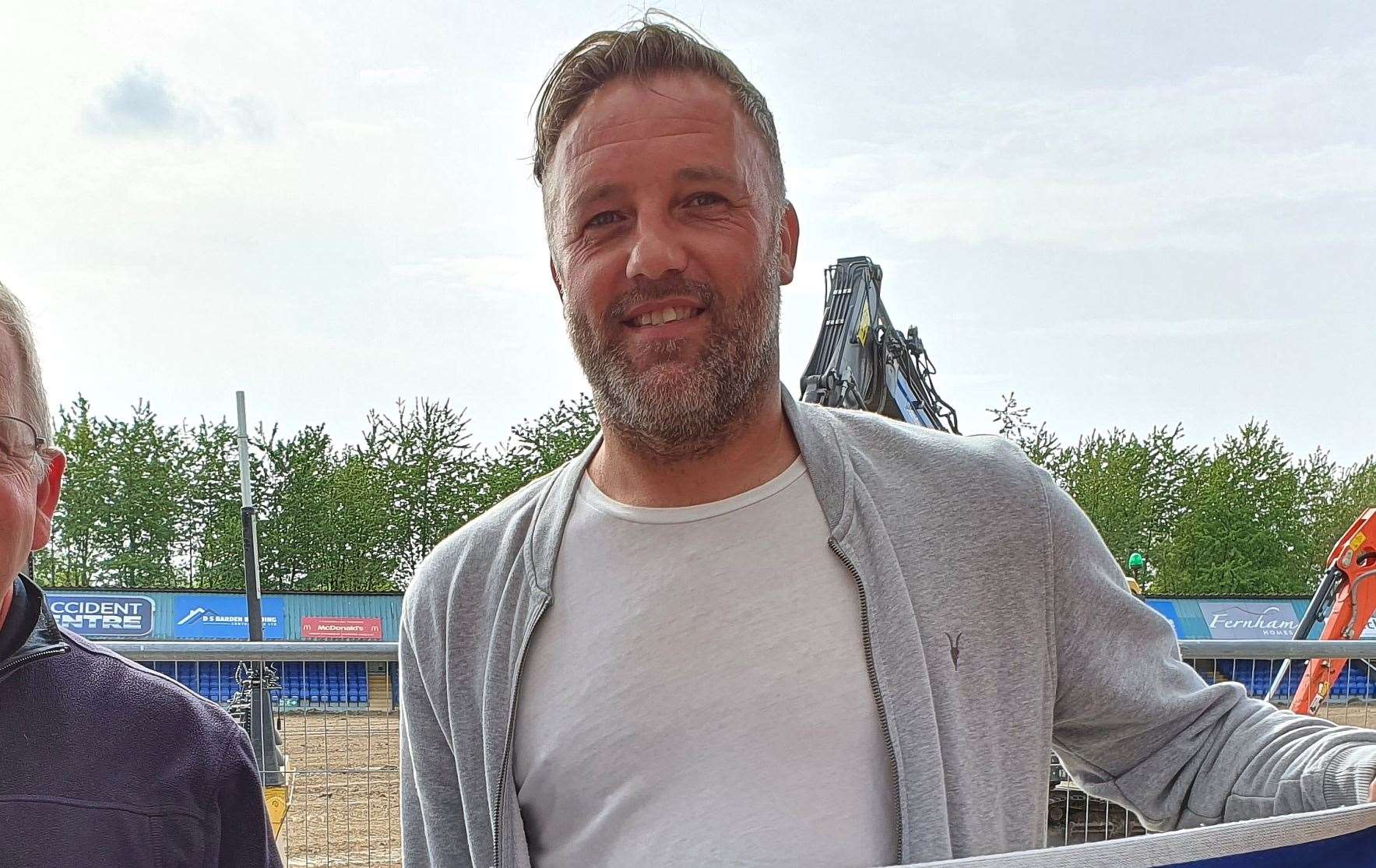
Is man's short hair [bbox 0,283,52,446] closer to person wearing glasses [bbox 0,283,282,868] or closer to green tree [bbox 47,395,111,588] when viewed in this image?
person wearing glasses [bbox 0,283,282,868]

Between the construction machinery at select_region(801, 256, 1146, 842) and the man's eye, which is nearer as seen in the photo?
the man's eye

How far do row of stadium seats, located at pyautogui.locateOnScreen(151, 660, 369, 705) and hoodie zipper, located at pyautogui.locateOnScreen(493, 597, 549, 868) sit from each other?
3.14m

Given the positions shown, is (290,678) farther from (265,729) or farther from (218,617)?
(218,617)

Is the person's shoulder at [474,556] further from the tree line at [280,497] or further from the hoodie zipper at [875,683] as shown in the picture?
the tree line at [280,497]

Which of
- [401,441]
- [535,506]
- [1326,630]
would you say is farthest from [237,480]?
[535,506]

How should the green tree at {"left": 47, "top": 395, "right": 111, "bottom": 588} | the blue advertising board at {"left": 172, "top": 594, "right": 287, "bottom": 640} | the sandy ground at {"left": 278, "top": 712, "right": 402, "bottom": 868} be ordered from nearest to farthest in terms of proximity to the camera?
the sandy ground at {"left": 278, "top": 712, "right": 402, "bottom": 868} → the blue advertising board at {"left": 172, "top": 594, "right": 287, "bottom": 640} → the green tree at {"left": 47, "top": 395, "right": 111, "bottom": 588}

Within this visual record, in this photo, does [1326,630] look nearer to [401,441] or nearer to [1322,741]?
[1322,741]

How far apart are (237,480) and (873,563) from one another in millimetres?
43751

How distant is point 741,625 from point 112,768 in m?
0.98

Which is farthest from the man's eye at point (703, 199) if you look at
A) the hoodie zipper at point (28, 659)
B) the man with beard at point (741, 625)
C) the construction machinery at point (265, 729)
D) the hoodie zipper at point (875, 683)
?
the construction machinery at point (265, 729)

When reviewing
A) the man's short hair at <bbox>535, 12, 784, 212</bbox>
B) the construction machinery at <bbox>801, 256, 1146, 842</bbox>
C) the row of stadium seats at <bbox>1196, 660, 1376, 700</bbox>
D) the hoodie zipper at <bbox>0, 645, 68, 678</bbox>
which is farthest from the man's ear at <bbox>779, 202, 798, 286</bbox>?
the construction machinery at <bbox>801, 256, 1146, 842</bbox>

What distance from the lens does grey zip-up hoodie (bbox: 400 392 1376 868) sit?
1985 millimetres

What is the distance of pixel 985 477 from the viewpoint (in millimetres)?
2160

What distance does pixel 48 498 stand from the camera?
2111mm
